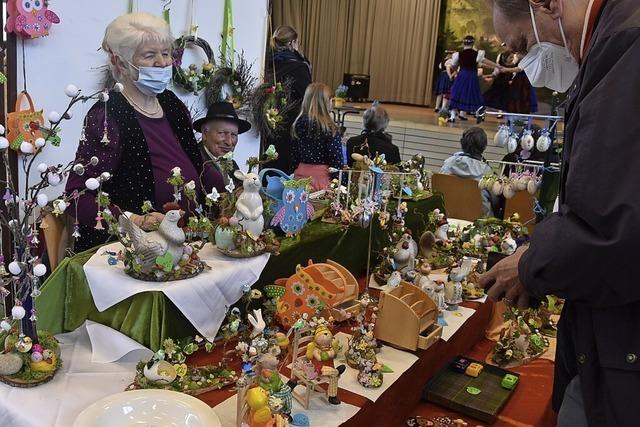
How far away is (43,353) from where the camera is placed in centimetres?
137

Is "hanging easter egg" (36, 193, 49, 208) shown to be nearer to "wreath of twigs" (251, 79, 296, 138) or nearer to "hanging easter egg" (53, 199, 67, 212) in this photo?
"hanging easter egg" (53, 199, 67, 212)

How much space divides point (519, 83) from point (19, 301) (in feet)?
28.4

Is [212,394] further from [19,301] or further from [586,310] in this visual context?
[586,310]

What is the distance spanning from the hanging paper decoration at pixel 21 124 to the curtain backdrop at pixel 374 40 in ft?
33.6

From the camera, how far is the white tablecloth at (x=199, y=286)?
1.45 metres

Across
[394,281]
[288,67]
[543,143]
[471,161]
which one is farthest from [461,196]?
[394,281]

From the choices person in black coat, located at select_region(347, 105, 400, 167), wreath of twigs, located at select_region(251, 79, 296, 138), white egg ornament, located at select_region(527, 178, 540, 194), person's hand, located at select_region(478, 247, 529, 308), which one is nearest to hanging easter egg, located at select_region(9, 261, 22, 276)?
person's hand, located at select_region(478, 247, 529, 308)

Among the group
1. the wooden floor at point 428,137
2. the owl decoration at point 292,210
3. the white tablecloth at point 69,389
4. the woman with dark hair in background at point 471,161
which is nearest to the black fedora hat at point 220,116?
the owl decoration at point 292,210

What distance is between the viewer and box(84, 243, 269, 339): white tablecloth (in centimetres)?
145

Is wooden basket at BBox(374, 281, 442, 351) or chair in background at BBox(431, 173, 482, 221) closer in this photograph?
wooden basket at BBox(374, 281, 442, 351)

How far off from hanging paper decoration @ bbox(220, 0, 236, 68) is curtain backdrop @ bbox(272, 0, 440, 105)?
9.19m

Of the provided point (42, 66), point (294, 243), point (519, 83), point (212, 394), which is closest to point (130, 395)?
point (212, 394)

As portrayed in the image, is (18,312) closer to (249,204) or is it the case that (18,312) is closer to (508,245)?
(249,204)

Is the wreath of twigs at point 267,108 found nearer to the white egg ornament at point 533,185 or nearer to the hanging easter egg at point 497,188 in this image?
the hanging easter egg at point 497,188
